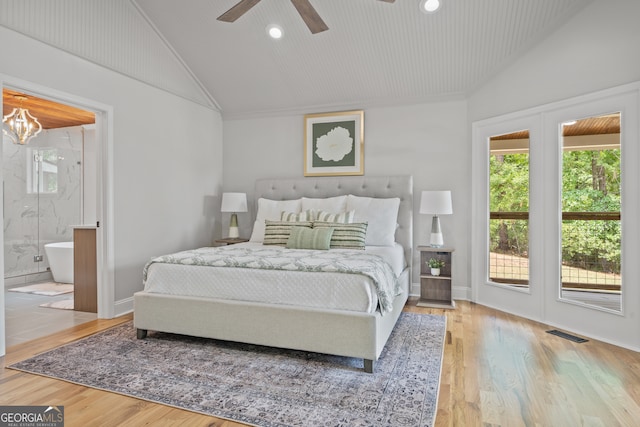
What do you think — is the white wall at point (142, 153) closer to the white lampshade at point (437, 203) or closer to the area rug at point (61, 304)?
the area rug at point (61, 304)

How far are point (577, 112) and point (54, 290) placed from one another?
625 centimetres

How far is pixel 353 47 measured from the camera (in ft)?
13.3

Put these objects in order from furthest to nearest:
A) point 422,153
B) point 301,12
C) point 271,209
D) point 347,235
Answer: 1. point 271,209
2. point 422,153
3. point 347,235
4. point 301,12

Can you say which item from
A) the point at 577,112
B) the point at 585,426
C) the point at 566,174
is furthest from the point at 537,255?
the point at 585,426

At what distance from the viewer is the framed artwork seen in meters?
4.80

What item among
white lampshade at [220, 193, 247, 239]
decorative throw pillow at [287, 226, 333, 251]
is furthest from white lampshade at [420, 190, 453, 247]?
white lampshade at [220, 193, 247, 239]

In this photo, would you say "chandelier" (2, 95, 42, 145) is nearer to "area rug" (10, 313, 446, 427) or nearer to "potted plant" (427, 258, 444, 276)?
"area rug" (10, 313, 446, 427)

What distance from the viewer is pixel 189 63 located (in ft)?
15.1

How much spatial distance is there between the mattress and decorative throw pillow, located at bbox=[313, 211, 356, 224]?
56.3 inches

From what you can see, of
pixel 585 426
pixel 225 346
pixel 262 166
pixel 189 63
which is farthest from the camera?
pixel 262 166

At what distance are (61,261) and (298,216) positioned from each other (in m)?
3.63

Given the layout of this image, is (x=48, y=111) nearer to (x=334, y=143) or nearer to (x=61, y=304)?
(x=61, y=304)

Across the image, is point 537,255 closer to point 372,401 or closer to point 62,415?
point 372,401

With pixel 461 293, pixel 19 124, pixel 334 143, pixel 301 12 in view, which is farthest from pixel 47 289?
pixel 461 293
